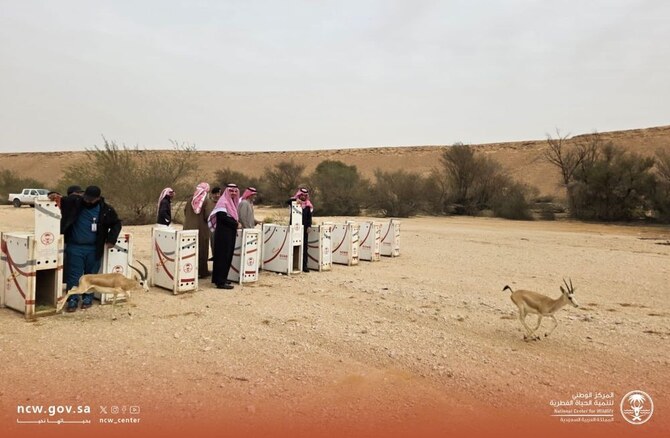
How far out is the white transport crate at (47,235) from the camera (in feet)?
18.4

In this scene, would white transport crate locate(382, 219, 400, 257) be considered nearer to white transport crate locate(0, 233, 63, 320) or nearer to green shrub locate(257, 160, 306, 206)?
white transport crate locate(0, 233, 63, 320)

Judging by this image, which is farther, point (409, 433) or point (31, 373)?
point (31, 373)

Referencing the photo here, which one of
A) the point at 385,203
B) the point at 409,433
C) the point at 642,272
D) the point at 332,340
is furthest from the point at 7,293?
the point at 385,203

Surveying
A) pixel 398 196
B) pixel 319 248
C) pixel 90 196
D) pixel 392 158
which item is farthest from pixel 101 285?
pixel 392 158

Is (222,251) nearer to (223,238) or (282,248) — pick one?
(223,238)

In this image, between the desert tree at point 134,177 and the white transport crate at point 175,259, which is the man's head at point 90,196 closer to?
the white transport crate at point 175,259

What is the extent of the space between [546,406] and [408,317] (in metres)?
2.63

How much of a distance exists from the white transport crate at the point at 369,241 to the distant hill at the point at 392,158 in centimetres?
4422

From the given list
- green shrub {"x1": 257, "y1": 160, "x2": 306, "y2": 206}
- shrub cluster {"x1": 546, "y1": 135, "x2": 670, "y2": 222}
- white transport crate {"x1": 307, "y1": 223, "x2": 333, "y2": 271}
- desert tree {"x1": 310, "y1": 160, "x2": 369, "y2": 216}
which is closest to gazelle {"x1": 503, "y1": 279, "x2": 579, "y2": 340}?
white transport crate {"x1": 307, "y1": 223, "x2": 333, "y2": 271}

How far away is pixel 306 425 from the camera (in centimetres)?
336

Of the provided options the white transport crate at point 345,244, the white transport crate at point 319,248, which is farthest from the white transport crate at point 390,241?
the white transport crate at point 319,248

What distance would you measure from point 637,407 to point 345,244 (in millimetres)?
7302

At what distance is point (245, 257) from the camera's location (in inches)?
321

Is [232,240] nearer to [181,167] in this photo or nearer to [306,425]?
[306,425]
